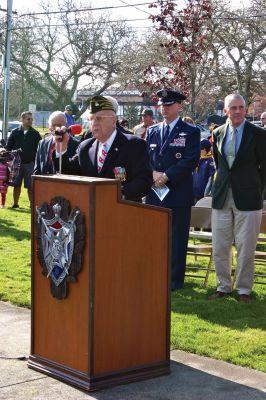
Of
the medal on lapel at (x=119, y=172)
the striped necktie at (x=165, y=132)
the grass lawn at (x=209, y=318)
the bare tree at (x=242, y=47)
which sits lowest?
the grass lawn at (x=209, y=318)

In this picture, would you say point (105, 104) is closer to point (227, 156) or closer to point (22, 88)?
point (227, 156)

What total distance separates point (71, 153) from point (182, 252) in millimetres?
1613

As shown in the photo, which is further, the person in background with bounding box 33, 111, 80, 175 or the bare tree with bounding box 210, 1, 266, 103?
the bare tree with bounding box 210, 1, 266, 103

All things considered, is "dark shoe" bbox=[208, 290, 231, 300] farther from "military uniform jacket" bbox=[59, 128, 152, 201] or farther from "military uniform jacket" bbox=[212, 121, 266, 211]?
"military uniform jacket" bbox=[59, 128, 152, 201]

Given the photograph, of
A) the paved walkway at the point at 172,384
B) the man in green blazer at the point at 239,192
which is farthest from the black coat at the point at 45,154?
the paved walkway at the point at 172,384

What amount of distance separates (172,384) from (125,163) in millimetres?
1709

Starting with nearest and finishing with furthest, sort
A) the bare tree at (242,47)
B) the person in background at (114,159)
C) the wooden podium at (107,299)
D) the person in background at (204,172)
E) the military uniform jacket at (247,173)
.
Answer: the wooden podium at (107,299) < the person in background at (114,159) < the military uniform jacket at (247,173) < the person in background at (204,172) < the bare tree at (242,47)

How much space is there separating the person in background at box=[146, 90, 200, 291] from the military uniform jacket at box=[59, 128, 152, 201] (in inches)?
82.4

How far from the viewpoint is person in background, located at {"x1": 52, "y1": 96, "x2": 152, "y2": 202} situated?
5.57 meters

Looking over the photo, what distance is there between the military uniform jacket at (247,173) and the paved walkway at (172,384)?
7.42 feet

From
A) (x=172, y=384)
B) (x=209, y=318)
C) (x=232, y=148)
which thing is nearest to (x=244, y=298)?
(x=209, y=318)

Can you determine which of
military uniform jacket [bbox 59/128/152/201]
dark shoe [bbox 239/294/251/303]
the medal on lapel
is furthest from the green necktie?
the medal on lapel

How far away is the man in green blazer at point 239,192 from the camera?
24.7ft

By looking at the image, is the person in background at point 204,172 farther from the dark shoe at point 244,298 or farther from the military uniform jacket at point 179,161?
the dark shoe at point 244,298
